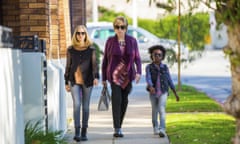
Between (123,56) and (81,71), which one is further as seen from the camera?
(123,56)

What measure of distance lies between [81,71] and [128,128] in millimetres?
2034

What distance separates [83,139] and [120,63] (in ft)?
4.15

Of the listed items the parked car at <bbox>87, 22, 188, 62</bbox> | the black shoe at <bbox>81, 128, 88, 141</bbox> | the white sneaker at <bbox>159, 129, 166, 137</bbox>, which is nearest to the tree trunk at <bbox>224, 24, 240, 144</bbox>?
the white sneaker at <bbox>159, 129, 166, 137</bbox>

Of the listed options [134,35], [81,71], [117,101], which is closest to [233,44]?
[81,71]

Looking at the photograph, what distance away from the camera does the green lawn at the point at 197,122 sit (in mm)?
12109

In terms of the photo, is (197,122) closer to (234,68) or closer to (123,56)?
(123,56)

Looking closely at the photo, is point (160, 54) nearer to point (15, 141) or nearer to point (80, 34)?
point (80, 34)

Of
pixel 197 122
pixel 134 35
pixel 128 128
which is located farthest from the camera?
pixel 134 35

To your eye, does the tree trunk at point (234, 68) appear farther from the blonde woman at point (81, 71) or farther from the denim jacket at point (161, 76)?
the denim jacket at point (161, 76)

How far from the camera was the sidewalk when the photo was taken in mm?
12486

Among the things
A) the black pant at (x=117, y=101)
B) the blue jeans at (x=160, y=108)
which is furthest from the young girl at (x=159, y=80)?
the black pant at (x=117, y=101)

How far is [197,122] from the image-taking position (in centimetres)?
1435

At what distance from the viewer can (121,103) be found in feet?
42.4

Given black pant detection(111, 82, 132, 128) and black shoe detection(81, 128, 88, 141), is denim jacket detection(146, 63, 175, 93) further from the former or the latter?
black shoe detection(81, 128, 88, 141)
